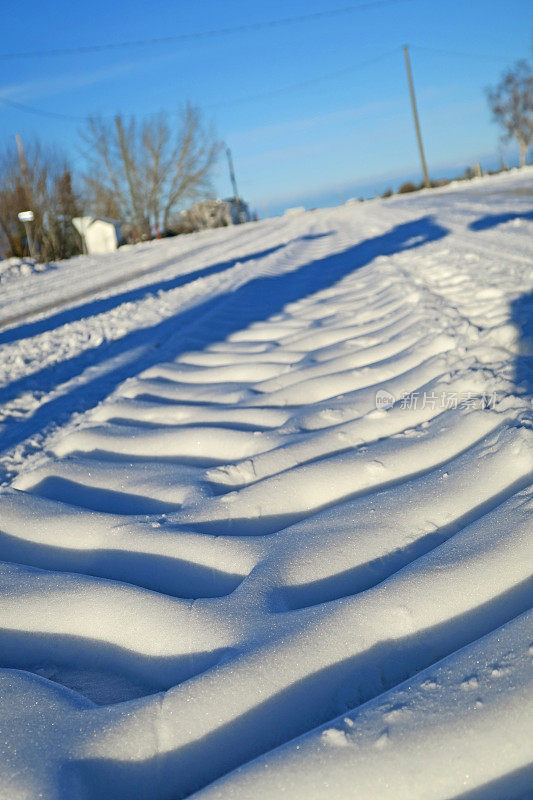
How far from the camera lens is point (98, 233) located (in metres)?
32.4

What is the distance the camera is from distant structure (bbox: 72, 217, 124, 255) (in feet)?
105

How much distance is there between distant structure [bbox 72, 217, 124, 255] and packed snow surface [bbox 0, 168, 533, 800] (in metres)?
30.4

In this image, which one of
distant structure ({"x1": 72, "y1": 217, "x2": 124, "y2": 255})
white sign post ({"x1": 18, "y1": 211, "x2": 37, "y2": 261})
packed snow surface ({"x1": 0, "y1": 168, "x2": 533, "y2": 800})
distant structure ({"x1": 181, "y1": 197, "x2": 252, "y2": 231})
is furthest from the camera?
distant structure ({"x1": 181, "y1": 197, "x2": 252, "y2": 231})

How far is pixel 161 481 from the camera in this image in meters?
2.15

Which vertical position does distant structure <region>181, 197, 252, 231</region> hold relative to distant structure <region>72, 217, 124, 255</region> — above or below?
above

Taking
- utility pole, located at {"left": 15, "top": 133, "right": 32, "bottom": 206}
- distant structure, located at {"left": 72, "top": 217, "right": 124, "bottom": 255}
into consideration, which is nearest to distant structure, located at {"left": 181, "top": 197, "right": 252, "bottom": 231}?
distant structure, located at {"left": 72, "top": 217, "right": 124, "bottom": 255}

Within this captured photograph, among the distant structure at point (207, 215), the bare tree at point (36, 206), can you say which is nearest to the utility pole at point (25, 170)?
the bare tree at point (36, 206)

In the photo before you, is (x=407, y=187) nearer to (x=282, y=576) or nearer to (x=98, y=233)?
(x=98, y=233)

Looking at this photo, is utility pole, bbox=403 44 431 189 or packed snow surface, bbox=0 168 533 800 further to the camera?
utility pole, bbox=403 44 431 189

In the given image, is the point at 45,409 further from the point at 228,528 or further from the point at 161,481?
the point at 228,528

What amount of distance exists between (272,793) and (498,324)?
8.47 feet

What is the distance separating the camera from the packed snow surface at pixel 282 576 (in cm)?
104

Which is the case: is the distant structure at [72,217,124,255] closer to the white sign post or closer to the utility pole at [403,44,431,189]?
the white sign post

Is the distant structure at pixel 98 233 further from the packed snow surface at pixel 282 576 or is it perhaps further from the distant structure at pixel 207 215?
the packed snow surface at pixel 282 576
